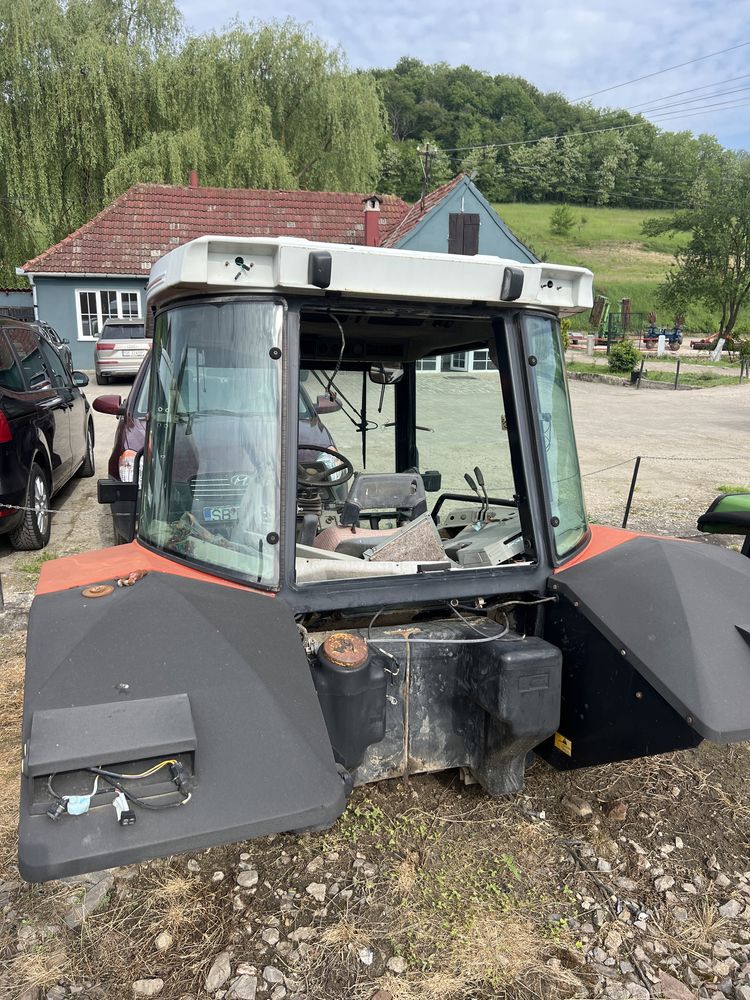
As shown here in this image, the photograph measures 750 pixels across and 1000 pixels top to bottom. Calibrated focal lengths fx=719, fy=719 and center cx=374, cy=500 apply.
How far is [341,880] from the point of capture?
263 centimetres

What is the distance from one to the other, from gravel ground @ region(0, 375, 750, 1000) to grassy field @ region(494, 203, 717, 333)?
171 feet

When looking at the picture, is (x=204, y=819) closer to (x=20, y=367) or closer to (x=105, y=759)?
(x=105, y=759)

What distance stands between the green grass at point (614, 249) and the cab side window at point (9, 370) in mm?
42283

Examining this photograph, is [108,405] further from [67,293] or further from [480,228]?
[67,293]

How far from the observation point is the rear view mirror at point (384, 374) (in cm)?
436

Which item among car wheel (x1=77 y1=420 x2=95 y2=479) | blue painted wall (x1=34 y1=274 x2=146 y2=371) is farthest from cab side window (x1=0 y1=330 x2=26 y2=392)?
blue painted wall (x1=34 y1=274 x2=146 y2=371)

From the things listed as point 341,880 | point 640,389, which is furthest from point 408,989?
point 640,389

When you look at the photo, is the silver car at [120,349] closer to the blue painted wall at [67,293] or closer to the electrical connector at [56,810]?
the blue painted wall at [67,293]

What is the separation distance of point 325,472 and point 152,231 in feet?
71.7

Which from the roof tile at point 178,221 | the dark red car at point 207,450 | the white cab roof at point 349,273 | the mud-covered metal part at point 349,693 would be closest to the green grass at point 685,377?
the roof tile at point 178,221

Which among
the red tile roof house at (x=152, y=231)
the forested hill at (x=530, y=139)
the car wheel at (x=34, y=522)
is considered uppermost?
the forested hill at (x=530, y=139)

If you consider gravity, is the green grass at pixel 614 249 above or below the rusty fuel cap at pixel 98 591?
above

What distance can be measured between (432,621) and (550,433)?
91 centimetres

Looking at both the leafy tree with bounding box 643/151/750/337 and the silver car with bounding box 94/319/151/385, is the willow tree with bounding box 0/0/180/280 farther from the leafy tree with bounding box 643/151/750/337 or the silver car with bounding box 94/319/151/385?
the leafy tree with bounding box 643/151/750/337
